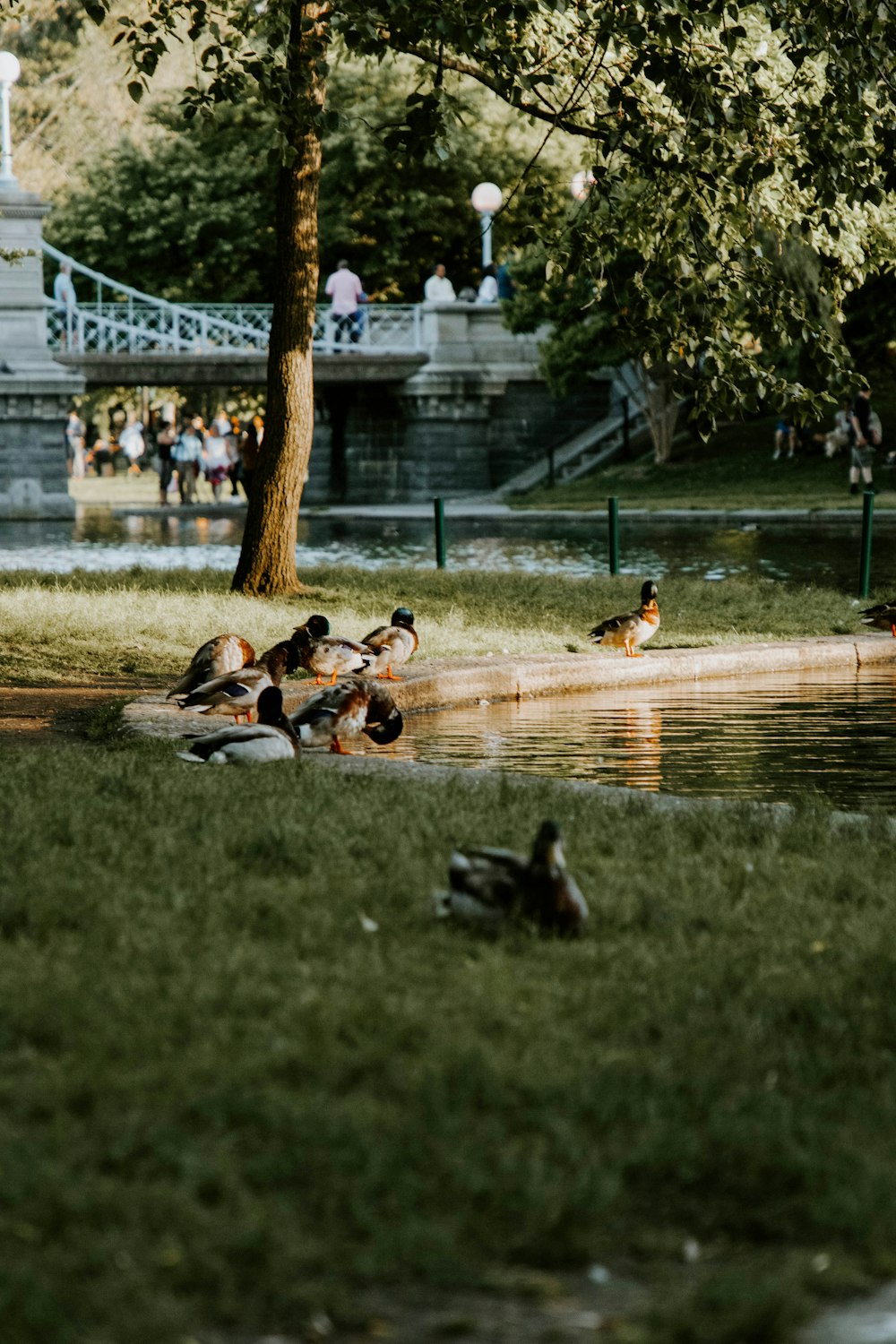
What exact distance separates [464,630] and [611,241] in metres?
2.93

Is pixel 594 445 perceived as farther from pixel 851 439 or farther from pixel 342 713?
pixel 342 713

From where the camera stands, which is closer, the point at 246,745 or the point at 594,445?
the point at 246,745

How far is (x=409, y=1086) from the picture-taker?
3822 mm

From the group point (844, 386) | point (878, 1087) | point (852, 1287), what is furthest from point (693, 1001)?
point (844, 386)

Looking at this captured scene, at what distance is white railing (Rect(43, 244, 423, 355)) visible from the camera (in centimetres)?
4200

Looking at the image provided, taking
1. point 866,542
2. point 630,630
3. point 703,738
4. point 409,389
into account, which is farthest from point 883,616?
point 409,389

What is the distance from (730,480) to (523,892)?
33.7 meters

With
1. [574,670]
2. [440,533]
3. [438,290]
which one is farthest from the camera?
[438,290]

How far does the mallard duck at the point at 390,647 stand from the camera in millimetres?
10930

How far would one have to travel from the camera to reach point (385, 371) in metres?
43.5

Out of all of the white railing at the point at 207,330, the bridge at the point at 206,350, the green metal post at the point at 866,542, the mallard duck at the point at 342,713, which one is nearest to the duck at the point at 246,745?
the mallard duck at the point at 342,713

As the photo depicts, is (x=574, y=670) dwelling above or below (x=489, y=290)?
below

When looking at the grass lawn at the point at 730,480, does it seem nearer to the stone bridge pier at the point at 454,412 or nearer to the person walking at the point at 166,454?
the stone bridge pier at the point at 454,412

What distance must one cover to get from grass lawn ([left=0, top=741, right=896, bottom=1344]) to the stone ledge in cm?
431
